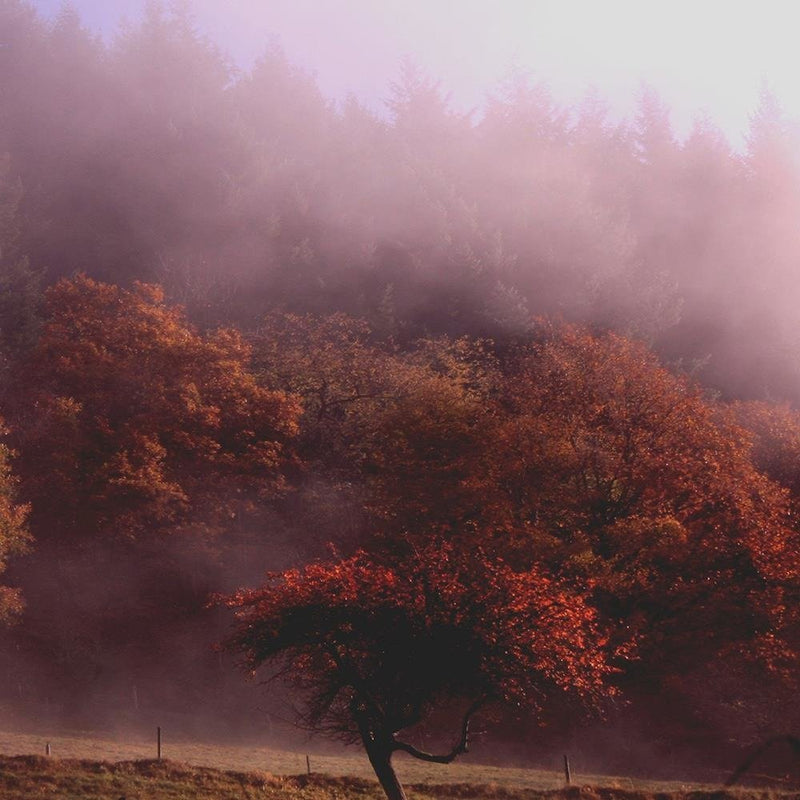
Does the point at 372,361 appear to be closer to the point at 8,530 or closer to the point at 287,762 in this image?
the point at 8,530

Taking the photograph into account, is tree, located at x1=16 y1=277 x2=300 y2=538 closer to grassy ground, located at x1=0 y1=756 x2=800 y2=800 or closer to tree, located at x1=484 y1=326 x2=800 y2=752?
tree, located at x1=484 y1=326 x2=800 y2=752

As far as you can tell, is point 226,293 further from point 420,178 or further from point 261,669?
point 261,669

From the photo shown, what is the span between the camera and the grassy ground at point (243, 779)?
22594 mm

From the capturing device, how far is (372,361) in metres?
48.8

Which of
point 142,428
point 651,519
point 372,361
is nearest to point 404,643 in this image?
point 651,519

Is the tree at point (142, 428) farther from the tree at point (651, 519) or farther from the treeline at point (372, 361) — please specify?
the tree at point (651, 519)

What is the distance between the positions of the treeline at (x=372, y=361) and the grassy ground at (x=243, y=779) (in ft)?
15.0

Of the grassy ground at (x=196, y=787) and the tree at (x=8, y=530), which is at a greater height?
the tree at (x=8, y=530)

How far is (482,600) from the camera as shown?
68.5ft

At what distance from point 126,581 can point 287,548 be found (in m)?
8.30

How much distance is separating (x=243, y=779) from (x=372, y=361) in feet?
89.7

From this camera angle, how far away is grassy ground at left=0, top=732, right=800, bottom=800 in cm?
2259

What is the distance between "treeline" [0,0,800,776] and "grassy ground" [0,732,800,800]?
459 centimetres

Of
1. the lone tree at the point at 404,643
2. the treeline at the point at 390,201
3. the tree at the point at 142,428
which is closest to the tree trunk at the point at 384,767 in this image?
the lone tree at the point at 404,643
